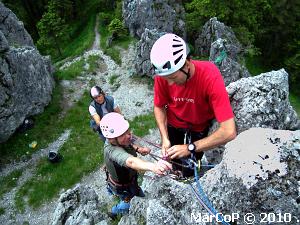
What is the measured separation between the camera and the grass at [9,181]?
63.9ft

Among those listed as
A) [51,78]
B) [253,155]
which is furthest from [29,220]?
[253,155]

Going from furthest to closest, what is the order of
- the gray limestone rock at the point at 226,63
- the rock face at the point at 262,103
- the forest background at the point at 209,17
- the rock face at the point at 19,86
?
1. the forest background at the point at 209,17
2. the gray limestone rock at the point at 226,63
3. the rock face at the point at 19,86
4. the rock face at the point at 262,103

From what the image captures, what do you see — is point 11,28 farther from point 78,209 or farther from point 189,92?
point 189,92

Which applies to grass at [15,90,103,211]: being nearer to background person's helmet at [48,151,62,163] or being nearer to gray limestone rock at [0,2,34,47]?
background person's helmet at [48,151,62,163]

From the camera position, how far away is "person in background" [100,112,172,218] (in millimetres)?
6741

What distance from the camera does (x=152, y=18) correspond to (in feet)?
109

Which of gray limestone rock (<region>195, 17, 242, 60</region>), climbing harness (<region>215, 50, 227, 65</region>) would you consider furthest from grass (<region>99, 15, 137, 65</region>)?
climbing harness (<region>215, 50, 227, 65</region>)

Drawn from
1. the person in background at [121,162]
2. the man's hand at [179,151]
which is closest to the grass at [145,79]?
the person in background at [121,162]

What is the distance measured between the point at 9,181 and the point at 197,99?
16169 mm

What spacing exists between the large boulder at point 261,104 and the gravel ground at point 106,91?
10.4m

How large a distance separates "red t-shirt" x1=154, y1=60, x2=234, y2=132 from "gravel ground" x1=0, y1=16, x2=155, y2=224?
35.0ft

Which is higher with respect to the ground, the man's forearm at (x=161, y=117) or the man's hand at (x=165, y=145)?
the man's forearm at (x=161, y=117)

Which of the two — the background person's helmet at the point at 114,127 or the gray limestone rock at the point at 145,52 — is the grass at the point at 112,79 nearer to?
the gray limestone rock at the point at 145,52

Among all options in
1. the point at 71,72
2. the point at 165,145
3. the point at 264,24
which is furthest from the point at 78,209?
the point at 264,24
